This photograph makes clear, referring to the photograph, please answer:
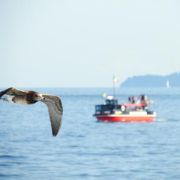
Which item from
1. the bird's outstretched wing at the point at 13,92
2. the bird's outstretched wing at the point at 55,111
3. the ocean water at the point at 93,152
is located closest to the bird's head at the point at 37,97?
the bird's outstretched wing at the point at 13,92

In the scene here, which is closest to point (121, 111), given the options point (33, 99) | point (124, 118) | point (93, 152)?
point (124, 118)

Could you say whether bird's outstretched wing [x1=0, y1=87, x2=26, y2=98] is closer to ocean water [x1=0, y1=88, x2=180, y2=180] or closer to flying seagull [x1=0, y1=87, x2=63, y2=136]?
flying seagull [x1=0, y1=87, x2=63, y2=136]

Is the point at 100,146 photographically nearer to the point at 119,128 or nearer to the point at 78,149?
the point at 78,149

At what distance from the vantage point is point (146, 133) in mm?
127688

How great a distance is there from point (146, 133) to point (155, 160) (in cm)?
4561

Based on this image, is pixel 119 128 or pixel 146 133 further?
pixel 119 128

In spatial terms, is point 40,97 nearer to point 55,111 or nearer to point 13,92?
point 13,92

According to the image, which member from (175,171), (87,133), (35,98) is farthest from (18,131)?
(35,98)

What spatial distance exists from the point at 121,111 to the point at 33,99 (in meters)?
109

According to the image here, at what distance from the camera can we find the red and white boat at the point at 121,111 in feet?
394

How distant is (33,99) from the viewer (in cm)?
1252

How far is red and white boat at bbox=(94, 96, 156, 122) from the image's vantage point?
120m

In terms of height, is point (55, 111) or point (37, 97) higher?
point (37, 97)

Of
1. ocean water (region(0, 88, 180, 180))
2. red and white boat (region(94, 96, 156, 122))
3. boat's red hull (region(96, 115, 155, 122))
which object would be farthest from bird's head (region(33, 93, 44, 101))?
boat's red hull (region(96, 115, 155, 122))
